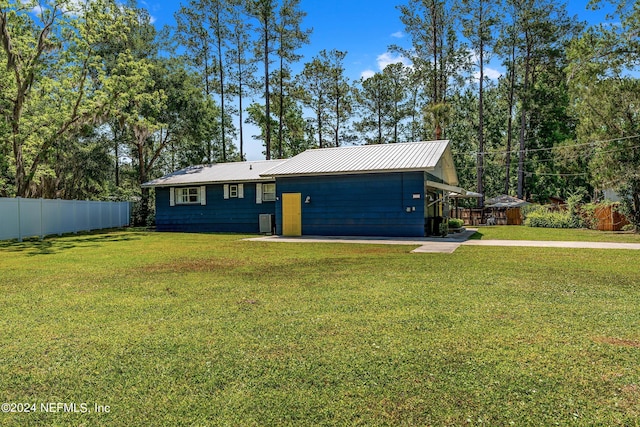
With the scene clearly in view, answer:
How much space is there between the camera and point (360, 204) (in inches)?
621

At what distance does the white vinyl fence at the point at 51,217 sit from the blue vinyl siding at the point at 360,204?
9691 millimetres

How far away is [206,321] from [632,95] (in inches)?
867

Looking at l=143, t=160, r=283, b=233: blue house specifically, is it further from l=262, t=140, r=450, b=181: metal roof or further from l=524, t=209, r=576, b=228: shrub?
l=524, t=209, r=576, b=228: shrub

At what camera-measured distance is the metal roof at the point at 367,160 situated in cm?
1503

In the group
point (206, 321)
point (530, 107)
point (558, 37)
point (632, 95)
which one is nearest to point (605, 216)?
point (632, 95)

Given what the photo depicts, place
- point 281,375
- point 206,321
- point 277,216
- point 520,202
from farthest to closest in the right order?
point 520,202, point 277,216, point 206,321, point 281,375

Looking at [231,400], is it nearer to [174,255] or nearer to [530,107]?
[174,255]

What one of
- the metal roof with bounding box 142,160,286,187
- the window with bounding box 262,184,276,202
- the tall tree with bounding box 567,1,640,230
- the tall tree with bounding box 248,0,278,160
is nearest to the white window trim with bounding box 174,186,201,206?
the metal roof with bounding box 142,160,286,187

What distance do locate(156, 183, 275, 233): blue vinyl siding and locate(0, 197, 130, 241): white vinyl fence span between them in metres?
3.14

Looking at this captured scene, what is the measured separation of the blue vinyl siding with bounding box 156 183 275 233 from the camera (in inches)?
766

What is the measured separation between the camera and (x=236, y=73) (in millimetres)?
31094

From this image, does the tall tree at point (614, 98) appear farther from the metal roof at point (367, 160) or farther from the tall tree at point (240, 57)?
the tall tree at point (240, 57)

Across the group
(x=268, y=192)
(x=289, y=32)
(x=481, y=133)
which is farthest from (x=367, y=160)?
(x=481, y=133)

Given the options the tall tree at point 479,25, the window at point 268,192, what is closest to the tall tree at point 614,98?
the tall tree at point 479,25
